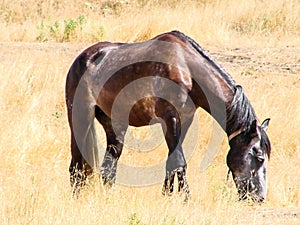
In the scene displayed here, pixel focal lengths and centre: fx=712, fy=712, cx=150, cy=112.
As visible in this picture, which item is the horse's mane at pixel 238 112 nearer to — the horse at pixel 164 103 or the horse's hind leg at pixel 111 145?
the horse at pixel 164 103

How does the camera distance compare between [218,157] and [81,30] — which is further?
[81,30]

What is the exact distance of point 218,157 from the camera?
7.79 m

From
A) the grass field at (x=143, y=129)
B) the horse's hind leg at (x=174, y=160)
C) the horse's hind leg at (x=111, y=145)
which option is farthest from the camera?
the horse's hind leg at (x=111, y=145)

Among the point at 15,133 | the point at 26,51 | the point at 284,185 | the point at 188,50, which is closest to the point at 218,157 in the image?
the point at 284,185

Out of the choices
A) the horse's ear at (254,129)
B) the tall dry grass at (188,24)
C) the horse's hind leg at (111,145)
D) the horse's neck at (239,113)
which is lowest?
the tall dry grass at (188,24)

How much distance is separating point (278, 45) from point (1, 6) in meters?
7.50

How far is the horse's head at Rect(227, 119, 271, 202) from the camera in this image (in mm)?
6219

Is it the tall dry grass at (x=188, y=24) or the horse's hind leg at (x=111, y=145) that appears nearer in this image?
the horse's hind leg at (x=111, y=145)

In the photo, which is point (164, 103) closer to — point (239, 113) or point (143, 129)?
point (239, 113)

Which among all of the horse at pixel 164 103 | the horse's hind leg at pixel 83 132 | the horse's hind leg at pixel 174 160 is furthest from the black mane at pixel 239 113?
the horse's hind leg at pixel 83 132

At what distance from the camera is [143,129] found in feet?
27.8

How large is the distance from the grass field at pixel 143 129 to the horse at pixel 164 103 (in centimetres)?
24

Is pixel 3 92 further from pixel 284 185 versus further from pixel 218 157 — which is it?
pixel 284 185

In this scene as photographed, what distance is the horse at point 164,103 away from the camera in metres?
6.26
